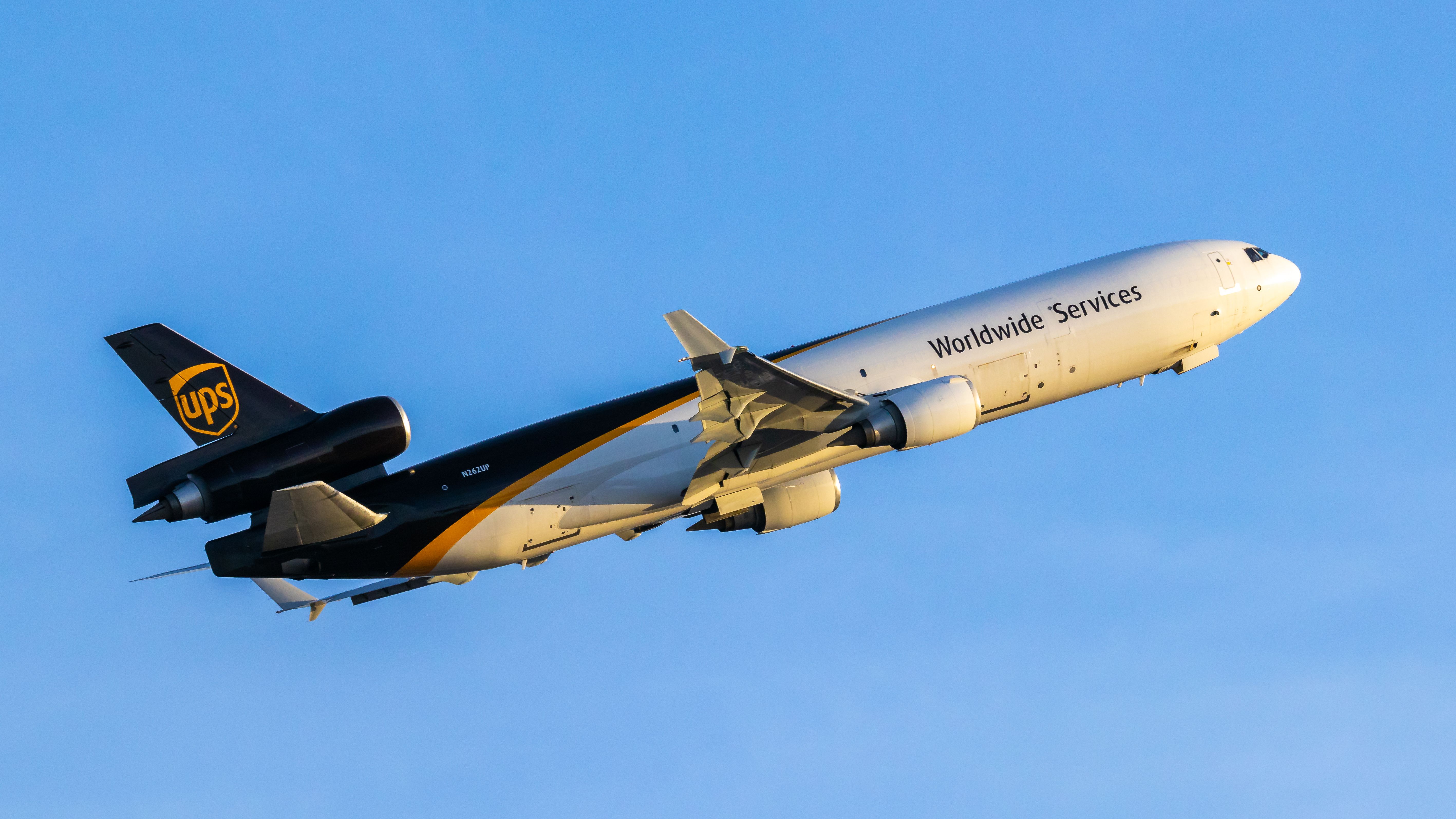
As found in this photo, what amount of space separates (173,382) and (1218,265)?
28.0 meters

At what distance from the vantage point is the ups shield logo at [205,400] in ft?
89.1

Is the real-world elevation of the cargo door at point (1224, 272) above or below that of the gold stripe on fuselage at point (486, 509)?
above

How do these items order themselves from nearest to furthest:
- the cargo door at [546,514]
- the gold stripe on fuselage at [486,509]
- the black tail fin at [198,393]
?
1. the black tail fin at [198,393]
2. the gold stripe on fuselage at [486,509]
3. the cargo door at [546,514]

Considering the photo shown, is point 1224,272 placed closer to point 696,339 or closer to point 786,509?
point 786,509

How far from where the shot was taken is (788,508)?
32.6 metres

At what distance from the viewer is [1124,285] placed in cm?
3278

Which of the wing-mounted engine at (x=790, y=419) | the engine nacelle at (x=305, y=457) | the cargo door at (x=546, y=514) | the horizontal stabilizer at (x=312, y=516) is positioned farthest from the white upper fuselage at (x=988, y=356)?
the engine nacelle at (x=305, y=457)

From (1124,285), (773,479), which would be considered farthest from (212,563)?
(1124,285)

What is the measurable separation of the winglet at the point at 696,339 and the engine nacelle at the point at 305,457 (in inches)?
286

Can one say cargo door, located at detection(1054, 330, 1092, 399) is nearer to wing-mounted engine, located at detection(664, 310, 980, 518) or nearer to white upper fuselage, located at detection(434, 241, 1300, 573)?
white upper fuselage, located at detection(434, 241, 1300, 573)

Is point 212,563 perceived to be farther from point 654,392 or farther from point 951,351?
point 951,351

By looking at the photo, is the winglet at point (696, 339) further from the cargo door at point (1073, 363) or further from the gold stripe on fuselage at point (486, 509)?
the cargo door at point (1073, 363)

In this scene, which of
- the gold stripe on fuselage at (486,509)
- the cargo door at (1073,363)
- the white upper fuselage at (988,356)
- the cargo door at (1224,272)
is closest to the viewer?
the gold stripe on fuselage at (486,509)

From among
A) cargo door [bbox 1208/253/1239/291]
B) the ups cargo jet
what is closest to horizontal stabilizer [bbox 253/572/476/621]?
the ups cargo jet
